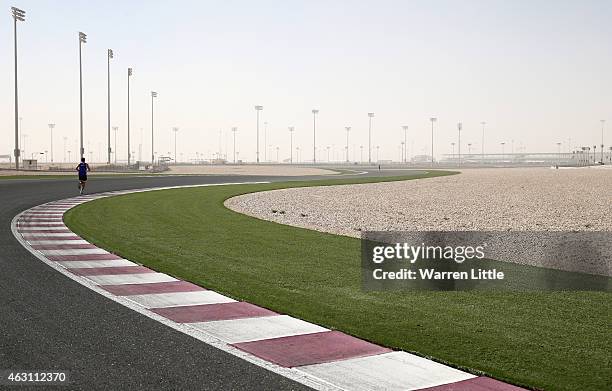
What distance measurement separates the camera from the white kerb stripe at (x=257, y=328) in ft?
20.4

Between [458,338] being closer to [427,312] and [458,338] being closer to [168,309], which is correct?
[427,312]

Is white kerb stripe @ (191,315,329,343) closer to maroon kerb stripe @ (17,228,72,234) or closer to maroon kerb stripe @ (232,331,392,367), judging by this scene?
maroon kerb stripe @ (232,331,392,367)

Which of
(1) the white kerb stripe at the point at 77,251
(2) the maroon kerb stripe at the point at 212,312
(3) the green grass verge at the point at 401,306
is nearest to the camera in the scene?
(3) the green grass verge at the point at 401,306

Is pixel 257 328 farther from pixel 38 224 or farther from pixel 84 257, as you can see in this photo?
pixel 38 224

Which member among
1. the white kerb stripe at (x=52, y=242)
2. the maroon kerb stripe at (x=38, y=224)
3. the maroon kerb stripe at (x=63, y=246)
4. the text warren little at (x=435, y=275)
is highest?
the maroon kerb stripe at (x=38, y=224)

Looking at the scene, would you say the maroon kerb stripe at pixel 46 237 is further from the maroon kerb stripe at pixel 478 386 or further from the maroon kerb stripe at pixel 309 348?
the maroon kerb stripe at pixel 478 386

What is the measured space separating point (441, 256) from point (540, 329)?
5269mm

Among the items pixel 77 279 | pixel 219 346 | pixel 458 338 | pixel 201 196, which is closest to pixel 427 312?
pixel 458 338

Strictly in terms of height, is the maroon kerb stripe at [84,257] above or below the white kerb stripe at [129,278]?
above

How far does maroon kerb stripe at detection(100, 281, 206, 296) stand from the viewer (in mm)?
8344

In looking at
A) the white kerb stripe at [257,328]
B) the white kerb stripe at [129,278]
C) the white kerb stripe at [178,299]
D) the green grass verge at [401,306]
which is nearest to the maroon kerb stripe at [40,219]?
the green grass verge at [401,306]

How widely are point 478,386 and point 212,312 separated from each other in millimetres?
3477

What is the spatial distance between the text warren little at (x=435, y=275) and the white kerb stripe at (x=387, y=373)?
398 centimetres

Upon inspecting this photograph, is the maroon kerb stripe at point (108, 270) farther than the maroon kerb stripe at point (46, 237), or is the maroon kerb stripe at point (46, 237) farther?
the maroon kerb stripe at point (46, 237)
